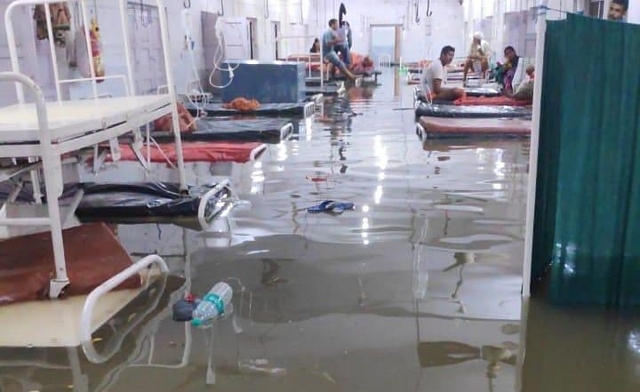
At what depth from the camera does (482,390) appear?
73.7 inches

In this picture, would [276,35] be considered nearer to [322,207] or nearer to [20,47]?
[20,47]

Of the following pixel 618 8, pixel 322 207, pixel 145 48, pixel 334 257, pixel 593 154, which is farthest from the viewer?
pixel 145 48

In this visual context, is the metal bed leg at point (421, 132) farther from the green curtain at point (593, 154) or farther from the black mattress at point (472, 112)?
the green curtain at point (593, 154)

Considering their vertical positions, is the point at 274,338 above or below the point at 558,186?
below

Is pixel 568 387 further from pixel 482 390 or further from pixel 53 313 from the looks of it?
pixel 53 313

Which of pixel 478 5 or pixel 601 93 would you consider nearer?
pixel 601 93

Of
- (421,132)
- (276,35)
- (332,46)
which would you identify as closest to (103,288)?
(421,132)

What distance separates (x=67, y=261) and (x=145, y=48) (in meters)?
5.54

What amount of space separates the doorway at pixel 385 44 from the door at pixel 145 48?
1453cm

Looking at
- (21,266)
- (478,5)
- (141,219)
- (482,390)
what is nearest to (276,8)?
(478,5)

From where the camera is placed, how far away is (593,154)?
7.59ft

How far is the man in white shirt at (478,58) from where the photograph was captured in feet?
40.7

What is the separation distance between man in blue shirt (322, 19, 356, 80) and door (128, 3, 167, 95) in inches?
200

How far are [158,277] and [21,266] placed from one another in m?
0.62
